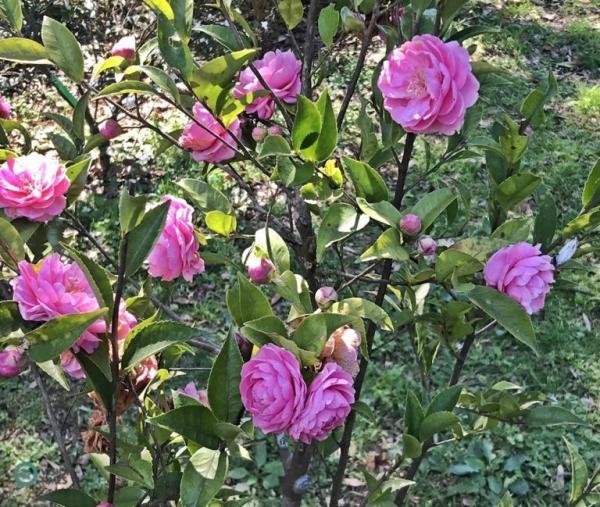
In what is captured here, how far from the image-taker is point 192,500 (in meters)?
0.94

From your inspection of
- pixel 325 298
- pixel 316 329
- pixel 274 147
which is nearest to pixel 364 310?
pixel 325 298

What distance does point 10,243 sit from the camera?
40.5 inches

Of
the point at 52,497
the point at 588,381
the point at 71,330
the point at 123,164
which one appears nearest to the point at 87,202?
the point at 123,164

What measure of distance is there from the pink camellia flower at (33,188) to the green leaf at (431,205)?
519 millimetres

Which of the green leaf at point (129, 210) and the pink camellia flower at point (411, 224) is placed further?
the pink camellia flower at point (411, 224)

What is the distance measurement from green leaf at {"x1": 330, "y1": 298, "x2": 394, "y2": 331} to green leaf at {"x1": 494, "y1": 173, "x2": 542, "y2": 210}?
1.13 ft

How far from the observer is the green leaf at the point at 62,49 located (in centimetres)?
118

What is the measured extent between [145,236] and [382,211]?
365 mm

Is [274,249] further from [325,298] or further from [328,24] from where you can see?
[328,24]

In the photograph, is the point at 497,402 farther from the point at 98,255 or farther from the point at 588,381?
the point at 98,255

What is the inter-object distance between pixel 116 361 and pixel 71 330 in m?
0.13

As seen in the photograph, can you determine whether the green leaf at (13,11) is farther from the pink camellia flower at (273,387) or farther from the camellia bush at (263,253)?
the pink camellia flower at (273,387)

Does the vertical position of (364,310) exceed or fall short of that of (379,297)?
it exceeds it

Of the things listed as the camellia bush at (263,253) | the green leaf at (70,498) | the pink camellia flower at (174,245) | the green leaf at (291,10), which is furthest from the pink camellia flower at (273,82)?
the green leaf at (70,498)
